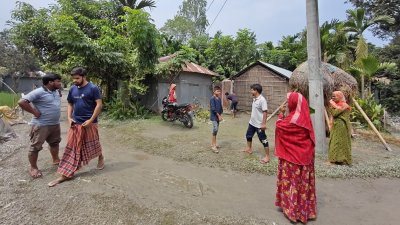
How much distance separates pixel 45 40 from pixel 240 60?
1180 centimetres

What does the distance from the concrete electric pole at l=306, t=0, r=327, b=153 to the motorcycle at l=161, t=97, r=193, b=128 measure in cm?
467

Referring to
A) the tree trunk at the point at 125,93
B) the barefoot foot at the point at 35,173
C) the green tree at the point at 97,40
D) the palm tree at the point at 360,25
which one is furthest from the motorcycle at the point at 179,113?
the palm tree at the point at 360,25

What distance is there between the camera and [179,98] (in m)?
13.7

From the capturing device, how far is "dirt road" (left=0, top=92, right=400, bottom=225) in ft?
11.4

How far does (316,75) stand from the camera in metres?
6.80

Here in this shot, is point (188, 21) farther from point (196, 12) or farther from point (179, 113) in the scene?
point (179, 113)

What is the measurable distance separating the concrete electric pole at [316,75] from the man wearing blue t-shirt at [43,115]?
219 inches

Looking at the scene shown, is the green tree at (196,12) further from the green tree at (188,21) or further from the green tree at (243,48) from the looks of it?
the green tree at (243,48)

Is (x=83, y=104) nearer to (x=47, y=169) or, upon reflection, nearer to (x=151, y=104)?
(x=47, y=169)

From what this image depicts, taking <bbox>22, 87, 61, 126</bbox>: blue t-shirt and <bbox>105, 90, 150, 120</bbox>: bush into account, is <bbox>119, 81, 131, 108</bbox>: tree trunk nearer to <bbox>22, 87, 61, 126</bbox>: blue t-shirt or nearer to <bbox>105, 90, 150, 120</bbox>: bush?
<bbox>105, 90, 150, 120</bbox>: bush

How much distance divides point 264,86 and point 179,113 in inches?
241

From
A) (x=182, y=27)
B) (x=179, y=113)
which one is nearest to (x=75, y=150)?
(x=179, y=113)

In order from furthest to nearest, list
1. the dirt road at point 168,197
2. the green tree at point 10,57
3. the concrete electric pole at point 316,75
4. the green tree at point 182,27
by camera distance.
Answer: the green tree at point 182,27 < the green tree at point 10,57 < the concrete electric pole at point 316,75 < the dirt road at point 168,197

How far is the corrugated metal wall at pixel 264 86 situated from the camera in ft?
46.3
